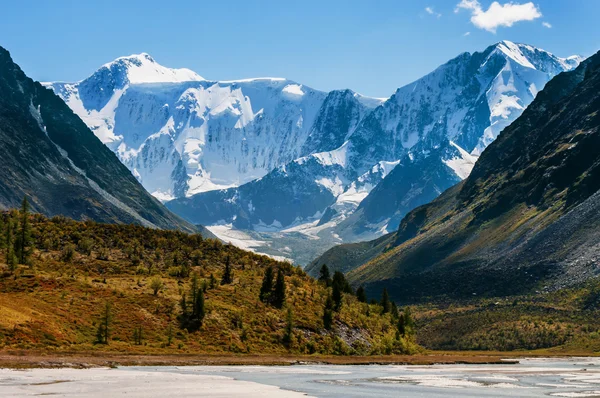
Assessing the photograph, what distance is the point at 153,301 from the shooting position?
114m

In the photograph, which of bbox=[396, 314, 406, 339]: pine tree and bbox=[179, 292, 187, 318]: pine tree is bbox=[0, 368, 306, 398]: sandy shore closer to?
bbox=[179, 292, 187, 318]: pine tree

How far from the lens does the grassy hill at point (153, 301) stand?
98131 millimetres

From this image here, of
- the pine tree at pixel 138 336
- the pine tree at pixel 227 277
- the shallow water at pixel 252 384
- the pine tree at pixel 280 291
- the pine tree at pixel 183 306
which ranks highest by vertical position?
the pine tree at pixel 227 277

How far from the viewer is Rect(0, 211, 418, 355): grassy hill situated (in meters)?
98.1

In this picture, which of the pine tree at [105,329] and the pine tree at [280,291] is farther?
the pine tree at [280,291]

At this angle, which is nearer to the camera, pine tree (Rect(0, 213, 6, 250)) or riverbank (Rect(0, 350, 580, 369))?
riverbank (Rect(0, 350, 580, 369))

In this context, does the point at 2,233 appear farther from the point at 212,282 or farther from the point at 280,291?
the point at 280,291

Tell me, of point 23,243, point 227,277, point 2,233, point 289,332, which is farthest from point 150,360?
point 2,233

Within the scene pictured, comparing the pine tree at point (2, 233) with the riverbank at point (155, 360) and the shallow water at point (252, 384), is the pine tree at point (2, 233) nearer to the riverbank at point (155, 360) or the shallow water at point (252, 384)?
the riverbank at point (155, 360)

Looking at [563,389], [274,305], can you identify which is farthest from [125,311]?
[563,389]

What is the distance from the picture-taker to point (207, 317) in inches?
4459

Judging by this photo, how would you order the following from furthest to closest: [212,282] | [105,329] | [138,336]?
[212,282], [138,336], [105,329]

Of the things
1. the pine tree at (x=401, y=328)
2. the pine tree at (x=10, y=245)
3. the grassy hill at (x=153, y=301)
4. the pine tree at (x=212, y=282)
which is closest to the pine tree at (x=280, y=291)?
the grassy hill at (x=153, y=301)

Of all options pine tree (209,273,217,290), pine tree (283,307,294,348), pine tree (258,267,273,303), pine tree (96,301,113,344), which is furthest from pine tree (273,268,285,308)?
pine tree (96,301,113,344)
